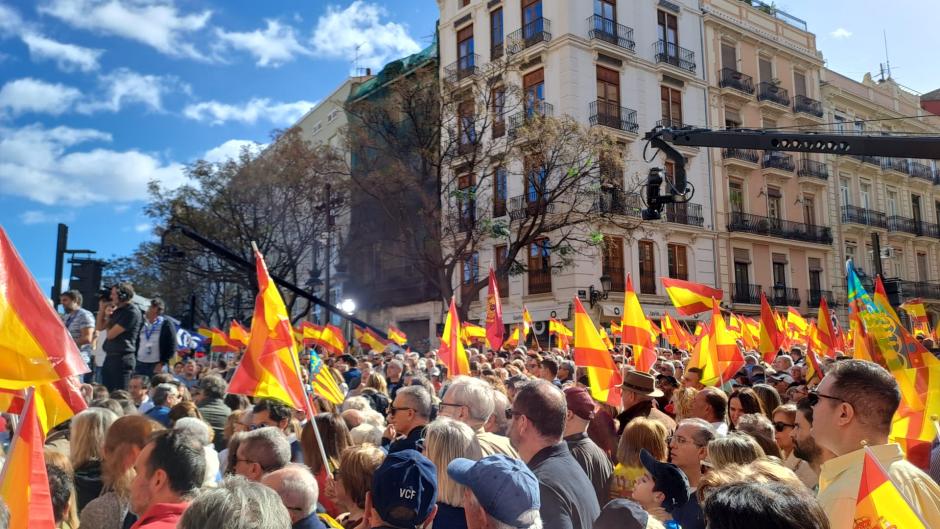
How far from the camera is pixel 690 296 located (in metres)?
9.91

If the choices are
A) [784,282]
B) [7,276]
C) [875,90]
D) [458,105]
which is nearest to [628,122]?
[458,105]

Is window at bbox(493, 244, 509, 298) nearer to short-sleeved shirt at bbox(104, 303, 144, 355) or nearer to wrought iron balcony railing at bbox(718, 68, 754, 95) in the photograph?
wrought iron balcony railing at bbox(718, 68, 754, 95)

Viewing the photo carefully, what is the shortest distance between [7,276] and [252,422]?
244cm

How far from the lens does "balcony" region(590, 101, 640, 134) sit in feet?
91.0

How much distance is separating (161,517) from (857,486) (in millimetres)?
2539

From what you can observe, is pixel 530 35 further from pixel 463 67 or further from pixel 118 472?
pixel 118 472

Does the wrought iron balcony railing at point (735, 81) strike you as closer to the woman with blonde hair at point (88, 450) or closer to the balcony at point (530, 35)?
the balcony at point (530, 35)

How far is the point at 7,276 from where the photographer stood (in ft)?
11.1

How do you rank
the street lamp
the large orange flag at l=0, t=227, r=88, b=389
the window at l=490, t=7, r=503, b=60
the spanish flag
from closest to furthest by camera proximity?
the large orange flag at l=0, t=227, r=88, b=389
the spanish flag
the street lamp
the window at l=490, t=7, r=503, b=60

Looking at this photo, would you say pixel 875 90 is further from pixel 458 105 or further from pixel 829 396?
pixel 829 396

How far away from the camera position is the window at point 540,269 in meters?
27.2

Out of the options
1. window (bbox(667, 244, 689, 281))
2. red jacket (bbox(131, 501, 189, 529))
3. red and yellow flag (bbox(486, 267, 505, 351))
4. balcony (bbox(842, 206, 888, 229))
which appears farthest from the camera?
balcony (bbox(842, 206, 888, 229))

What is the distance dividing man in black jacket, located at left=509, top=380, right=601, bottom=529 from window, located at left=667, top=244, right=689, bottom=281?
1079 inches

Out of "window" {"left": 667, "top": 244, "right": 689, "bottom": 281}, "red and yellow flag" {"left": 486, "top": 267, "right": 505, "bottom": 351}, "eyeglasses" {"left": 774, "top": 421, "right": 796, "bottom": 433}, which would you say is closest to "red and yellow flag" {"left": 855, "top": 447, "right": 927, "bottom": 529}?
"eyeglasses" {"left": 774, "top": 421, "right": 796, "bottom": 433}
